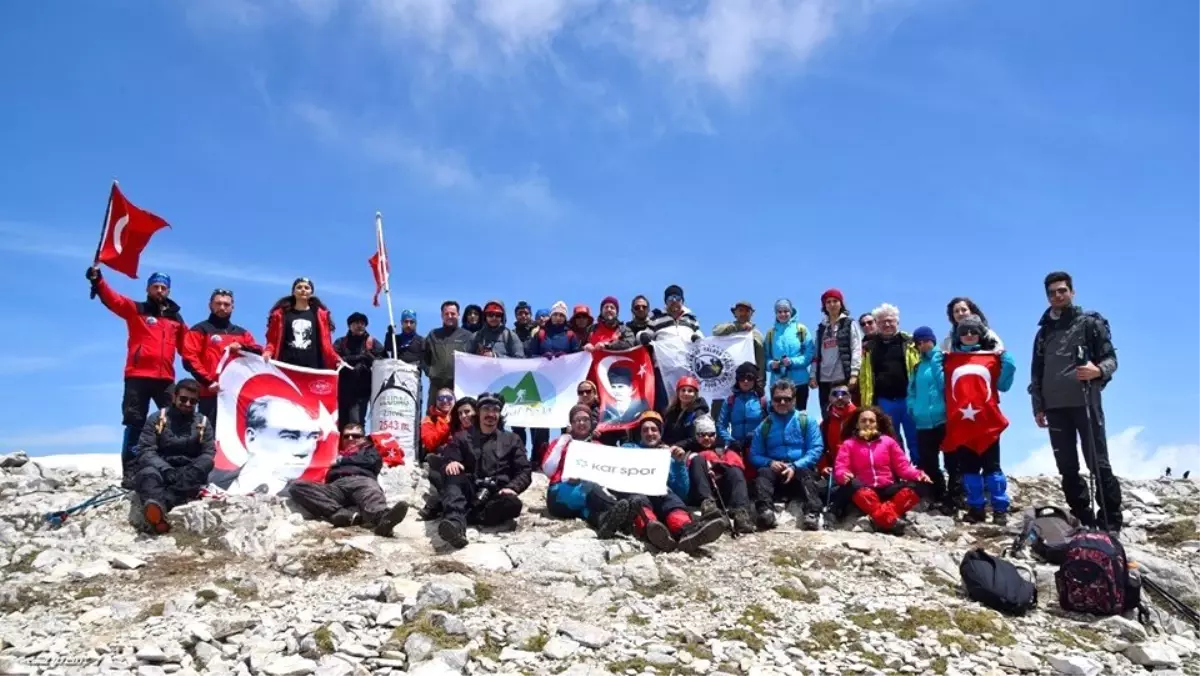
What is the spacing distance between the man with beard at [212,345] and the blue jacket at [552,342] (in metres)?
4.81

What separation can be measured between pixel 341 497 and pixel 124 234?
5.47 metres

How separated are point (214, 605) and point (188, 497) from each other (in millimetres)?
3275

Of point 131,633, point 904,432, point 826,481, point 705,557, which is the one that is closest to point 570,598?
point 705,557

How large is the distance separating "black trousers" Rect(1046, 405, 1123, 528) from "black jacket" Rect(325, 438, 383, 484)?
29.6ft

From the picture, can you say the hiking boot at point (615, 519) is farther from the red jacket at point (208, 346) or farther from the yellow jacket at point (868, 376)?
the red jacket at point (208, 346)

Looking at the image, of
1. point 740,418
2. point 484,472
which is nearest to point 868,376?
point 740,418

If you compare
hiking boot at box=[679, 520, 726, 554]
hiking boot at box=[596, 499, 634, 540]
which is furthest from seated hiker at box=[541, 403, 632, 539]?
hiking boot at box=[679, 520, 726, 554]

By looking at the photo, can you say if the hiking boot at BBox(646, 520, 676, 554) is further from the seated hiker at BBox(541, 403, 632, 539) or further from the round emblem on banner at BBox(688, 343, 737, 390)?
the round emblem on banner at BBox(688, 343, 737, 390)

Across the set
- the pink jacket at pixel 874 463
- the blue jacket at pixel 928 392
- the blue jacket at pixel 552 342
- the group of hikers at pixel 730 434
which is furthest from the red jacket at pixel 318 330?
the blue jacket at pixel 928 392

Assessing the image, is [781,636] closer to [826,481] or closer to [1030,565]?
[1030,565]

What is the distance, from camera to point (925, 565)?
31.9 ft

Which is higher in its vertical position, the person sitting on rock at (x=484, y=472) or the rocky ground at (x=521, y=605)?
the person sitting on rock at (x=484, y=472)

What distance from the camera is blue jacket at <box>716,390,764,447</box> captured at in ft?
41.9

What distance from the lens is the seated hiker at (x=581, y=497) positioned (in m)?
10.3
